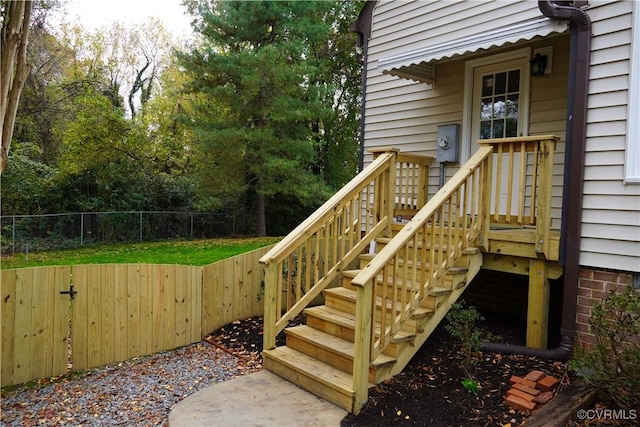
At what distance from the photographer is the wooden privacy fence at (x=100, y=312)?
156 inches

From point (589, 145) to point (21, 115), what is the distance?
15.5m

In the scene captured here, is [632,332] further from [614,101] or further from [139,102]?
[139,102]

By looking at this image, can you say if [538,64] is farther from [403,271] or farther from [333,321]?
[333,321]

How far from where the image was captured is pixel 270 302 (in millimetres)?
4105

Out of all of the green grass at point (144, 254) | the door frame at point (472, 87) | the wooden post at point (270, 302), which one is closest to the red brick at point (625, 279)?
the door frame at point (472, 87)

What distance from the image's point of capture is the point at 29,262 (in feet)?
31.2

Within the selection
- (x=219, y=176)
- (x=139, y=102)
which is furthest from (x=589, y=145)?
(x=139, y=102)

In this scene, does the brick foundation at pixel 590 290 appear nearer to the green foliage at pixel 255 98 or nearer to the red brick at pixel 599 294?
the red brick at pixel 599 294

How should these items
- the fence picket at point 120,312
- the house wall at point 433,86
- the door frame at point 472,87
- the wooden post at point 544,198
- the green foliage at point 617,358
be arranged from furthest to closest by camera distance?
the door frame at point 472,87 < the house wall at point 433,86 < the fence picket at point 120,312 < the wooden post at point 544,198 < the green foliage at point 617,358

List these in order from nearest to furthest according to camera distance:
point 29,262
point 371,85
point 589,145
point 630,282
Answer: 1. point 630,282
2. point 589,145
3. point 371,85
4. point 29,262

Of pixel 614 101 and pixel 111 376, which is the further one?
pixel 111 376

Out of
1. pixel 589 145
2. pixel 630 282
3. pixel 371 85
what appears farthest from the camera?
pixel 371 85

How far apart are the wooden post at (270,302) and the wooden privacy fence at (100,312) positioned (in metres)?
1.37

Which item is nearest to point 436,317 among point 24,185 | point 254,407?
point 254,407
